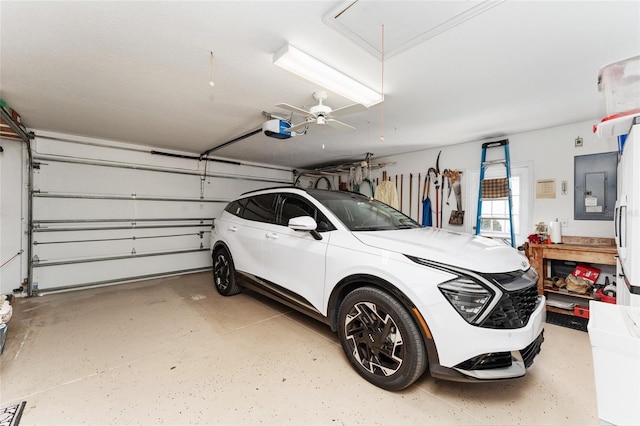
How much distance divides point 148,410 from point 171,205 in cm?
443

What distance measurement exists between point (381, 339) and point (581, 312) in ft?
9.60

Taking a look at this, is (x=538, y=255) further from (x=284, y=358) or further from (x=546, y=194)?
(x=284, y=358)

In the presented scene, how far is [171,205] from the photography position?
209 inches

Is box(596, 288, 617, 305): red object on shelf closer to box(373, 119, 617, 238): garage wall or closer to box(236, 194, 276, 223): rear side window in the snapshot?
box(373, 119, 617, 238): garage wall

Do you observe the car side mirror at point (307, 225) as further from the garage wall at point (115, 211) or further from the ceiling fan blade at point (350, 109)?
the garage wall at point (115, 211)

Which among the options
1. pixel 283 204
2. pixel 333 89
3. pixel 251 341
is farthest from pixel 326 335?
pixel 333 89

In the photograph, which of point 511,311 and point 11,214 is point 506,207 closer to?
point 511,311

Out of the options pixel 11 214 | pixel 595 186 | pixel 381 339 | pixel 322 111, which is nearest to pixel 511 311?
pixel 381 339

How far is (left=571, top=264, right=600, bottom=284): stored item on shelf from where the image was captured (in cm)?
327

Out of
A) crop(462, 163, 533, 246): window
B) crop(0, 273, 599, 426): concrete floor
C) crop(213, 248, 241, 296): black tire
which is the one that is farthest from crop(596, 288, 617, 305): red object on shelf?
crop(213, 248, 241, 296): black tire

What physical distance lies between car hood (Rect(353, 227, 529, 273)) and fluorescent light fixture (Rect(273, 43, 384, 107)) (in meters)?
1.45

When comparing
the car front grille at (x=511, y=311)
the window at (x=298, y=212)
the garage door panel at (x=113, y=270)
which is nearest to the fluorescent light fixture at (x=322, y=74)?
the window at (x=298, y=212)

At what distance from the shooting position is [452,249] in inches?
73.1

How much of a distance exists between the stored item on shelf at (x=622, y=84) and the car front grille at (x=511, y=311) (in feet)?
4.64
